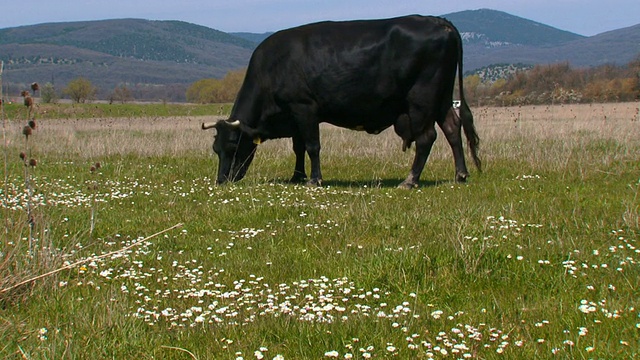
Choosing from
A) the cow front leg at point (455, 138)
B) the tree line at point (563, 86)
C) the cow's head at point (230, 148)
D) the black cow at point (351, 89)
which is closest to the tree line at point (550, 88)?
the tree line at point (563, 86)

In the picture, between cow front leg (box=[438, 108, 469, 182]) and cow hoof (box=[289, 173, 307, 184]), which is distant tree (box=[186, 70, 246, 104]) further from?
cow front leg (box=[438, 108, 469, 182])

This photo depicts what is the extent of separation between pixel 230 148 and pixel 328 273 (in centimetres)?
733

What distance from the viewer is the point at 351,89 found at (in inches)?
491

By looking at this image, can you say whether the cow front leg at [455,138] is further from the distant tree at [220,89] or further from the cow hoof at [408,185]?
the distant tree at [220,89]

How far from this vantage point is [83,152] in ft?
59.1

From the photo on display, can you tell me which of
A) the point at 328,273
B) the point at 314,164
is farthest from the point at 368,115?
the point at 328,273

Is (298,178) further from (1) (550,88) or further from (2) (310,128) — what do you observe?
(1) (550,88)

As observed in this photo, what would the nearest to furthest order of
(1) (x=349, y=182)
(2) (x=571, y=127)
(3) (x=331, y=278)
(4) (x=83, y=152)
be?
(3) (x=331, y=278) → (1) (x=349, y=182) → (4) (x=83, y=152) → (2) (x=571, y=127)

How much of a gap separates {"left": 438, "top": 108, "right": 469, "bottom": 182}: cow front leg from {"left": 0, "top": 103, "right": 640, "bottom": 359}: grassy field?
938mm

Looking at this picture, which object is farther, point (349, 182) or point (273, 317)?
point (349, 182)

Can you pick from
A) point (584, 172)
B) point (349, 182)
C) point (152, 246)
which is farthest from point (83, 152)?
point (584, 172)

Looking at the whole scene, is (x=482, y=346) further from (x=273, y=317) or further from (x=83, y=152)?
(x=83, y=152)

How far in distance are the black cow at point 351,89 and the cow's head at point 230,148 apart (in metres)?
0.02

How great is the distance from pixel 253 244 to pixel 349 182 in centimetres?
555
